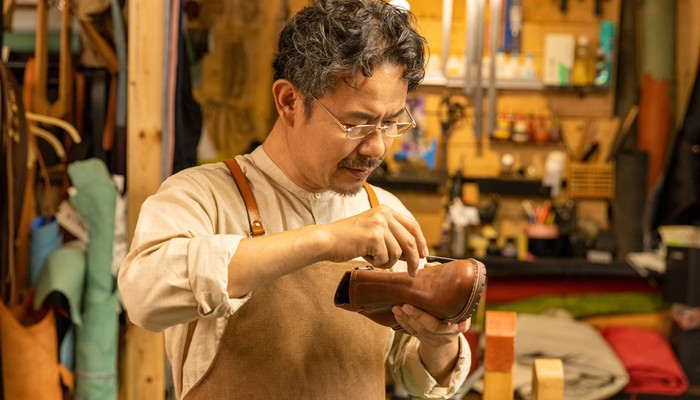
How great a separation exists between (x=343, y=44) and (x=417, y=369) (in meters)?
0.80

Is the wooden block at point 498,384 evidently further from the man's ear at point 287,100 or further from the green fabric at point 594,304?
the green fabric at point 594,304

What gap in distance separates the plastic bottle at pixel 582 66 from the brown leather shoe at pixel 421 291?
3560 millimetres

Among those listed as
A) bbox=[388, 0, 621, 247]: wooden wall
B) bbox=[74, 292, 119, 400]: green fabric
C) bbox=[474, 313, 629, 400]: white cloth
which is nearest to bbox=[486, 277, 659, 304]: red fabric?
bbox=[474, 313, 629, 400]: white cloth

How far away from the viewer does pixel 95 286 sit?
2785 millimetres

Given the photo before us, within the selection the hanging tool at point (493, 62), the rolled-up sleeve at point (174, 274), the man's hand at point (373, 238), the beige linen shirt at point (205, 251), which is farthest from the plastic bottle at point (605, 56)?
the rolled-up sleeve at point (174, 274)

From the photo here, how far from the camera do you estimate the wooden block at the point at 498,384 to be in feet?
5.46

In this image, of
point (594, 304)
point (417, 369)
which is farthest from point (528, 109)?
point (417, 369)

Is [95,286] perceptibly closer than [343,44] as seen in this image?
No

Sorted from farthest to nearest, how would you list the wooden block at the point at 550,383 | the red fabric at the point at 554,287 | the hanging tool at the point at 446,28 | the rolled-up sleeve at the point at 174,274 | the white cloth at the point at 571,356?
1. the hanging tool at the point at 446,28
2. the red fabric at the point at 554,287
3. the white cloth at the point at 571,356
4. the wooden block at the point at 550,383
5. the rolled-up sleeve at the point at 174,274

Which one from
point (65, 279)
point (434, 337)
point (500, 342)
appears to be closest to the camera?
point (434, 337)

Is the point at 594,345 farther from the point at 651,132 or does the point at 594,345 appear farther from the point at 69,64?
the point at 69,64

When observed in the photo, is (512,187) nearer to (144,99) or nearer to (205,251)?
(144,99)

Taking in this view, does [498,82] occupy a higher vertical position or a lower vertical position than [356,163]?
higher

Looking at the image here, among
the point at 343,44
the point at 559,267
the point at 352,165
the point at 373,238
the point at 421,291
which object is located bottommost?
the point at 559,267
